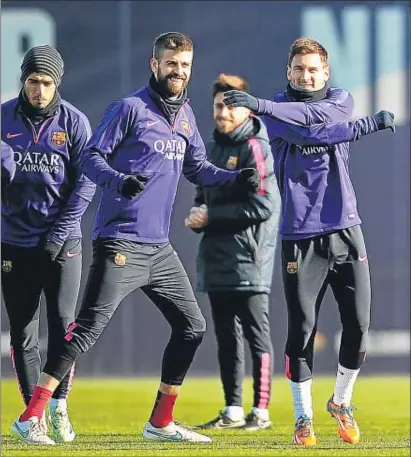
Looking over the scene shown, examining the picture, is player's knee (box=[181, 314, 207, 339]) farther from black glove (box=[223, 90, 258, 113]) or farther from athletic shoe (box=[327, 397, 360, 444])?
black glove (box=[223, 90, 258, 113])

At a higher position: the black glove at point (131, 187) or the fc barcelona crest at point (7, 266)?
the black glove at point (131, 187)

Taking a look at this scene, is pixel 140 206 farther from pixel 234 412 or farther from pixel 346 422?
pixel 234 412

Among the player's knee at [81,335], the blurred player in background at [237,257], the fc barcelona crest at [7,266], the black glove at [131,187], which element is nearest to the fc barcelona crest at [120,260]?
the player's knee at [81,335]

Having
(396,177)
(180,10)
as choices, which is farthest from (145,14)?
(396,177)

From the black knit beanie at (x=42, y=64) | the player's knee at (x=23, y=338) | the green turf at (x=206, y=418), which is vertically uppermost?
the black knit beanie at (x=42, y=64)

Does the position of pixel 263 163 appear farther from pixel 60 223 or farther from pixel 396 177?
pixel 396 177

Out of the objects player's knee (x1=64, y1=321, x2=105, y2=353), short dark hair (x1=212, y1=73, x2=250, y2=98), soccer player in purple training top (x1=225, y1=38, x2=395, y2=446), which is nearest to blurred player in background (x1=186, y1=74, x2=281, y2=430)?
short dark hair (x1=212, y1=73, x2=250, y2=98)

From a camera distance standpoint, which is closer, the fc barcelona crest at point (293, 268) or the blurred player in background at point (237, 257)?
the fc barcelona crest at point (293, 268)

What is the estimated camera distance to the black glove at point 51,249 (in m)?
6.29

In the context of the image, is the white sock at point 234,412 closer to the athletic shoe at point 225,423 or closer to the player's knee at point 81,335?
the athletic shoe at point 225,423

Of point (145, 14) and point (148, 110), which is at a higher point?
point (145, 14)

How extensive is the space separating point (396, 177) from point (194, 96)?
199 centimetres

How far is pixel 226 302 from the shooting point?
752 centimetres

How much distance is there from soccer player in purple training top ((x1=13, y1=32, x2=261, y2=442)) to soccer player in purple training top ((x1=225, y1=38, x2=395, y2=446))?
0.78 ft
